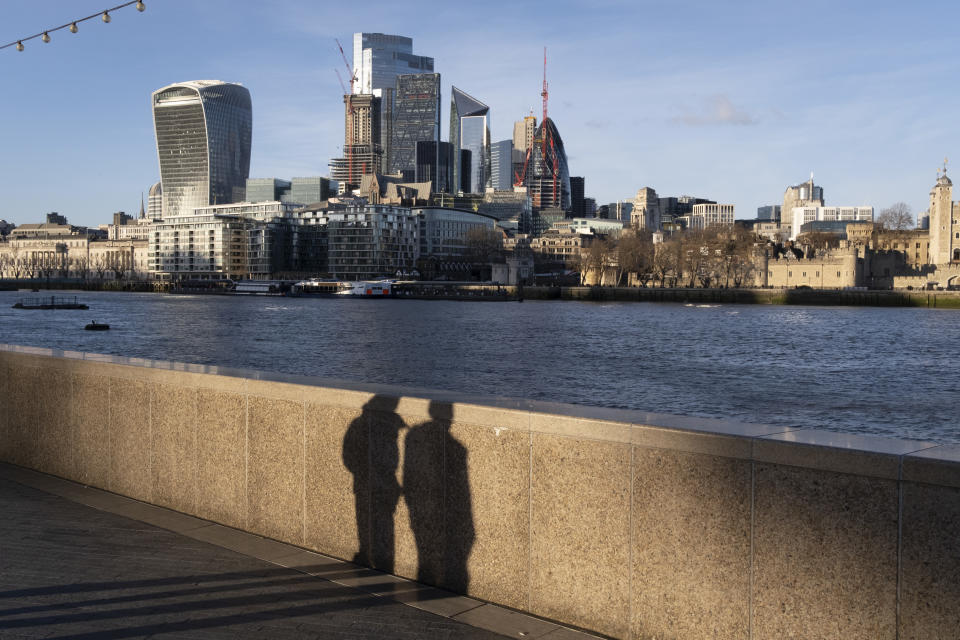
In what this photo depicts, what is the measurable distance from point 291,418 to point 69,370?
3529 mm

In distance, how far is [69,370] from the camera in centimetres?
941

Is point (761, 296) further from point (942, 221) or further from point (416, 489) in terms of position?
point (416, 489)

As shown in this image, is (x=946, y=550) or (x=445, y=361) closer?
(x=946, y=550)

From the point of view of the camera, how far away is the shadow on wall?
6.27 meters

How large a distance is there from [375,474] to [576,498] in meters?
1.82

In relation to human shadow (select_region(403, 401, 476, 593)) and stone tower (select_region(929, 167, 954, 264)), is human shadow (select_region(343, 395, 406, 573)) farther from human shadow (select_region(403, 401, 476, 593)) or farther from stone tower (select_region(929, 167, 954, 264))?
stone tower (select_region(929, 167, 954, 264))

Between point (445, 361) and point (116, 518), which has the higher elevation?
point (116, 518)

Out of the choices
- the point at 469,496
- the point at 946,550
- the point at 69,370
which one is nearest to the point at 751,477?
the point at 946,550

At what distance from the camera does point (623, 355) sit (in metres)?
57.2

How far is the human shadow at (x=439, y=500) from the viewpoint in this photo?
624 centimetres

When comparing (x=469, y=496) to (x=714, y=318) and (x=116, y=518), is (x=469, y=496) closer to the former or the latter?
(x=116, y=518)

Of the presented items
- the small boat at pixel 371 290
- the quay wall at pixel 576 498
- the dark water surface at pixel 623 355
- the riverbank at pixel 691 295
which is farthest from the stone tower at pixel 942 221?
the quay wall at pixel 576 498

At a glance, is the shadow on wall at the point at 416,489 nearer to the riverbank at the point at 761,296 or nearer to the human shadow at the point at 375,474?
the human shadow at the point at 375,474

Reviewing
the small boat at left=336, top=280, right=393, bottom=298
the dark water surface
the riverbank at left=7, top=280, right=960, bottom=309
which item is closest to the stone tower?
the riverbank at left=7, top=280, right=960, bottom=309
